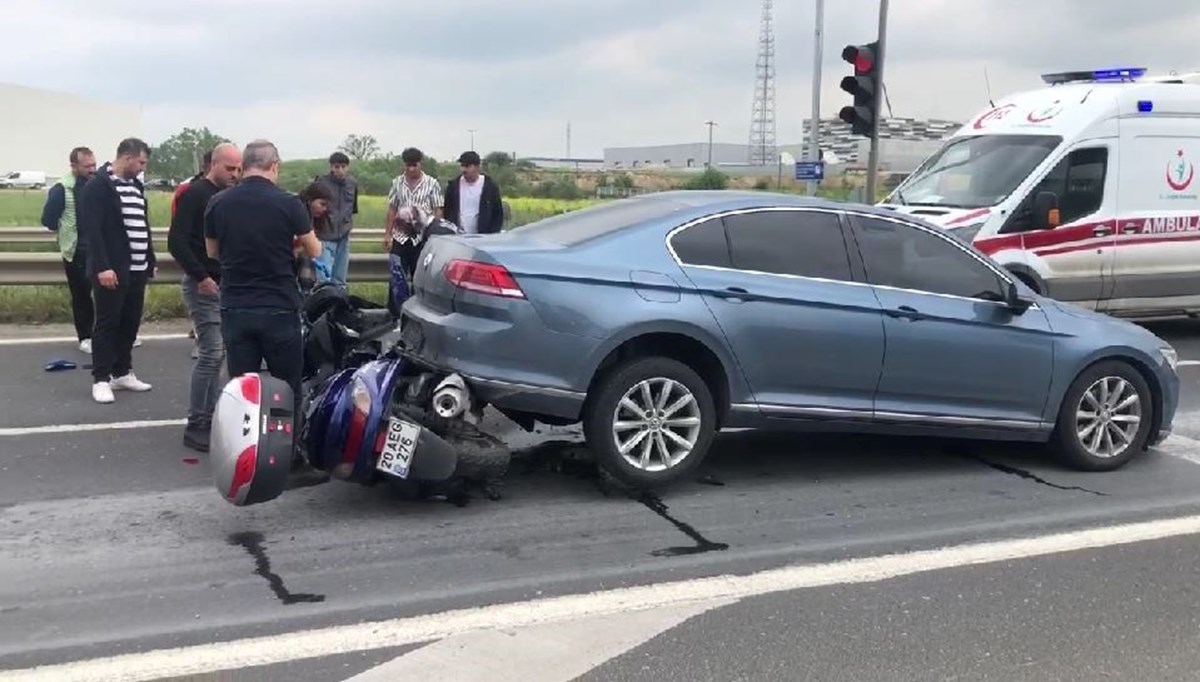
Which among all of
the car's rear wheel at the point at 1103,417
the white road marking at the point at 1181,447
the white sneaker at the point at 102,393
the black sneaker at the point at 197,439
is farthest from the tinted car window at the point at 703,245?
the white sneaker at the point at 102,393

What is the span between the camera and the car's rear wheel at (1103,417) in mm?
6445

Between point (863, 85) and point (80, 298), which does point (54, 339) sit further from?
point (863, 85)

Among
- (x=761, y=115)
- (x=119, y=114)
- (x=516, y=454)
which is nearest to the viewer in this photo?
(x=516, y=454)

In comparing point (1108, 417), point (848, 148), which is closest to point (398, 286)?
point (1108, 417)

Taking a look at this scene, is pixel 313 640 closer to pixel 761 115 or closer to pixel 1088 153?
pixel 1088 153

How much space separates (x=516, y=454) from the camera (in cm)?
643

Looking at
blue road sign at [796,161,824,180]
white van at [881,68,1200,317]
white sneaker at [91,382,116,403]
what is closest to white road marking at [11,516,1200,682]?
white sneaker at [91,382,116,403]

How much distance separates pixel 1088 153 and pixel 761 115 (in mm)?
37221

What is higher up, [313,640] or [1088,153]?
[1088,153]

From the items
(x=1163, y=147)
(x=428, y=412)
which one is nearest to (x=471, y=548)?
(x=428, y=412)

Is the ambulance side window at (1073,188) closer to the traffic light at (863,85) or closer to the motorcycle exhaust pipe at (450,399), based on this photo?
the traffic light at (863,85)

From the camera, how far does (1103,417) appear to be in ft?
21.3

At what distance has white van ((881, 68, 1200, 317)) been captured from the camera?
10.2 metres

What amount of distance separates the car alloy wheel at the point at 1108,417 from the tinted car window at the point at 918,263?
90 centimetres
